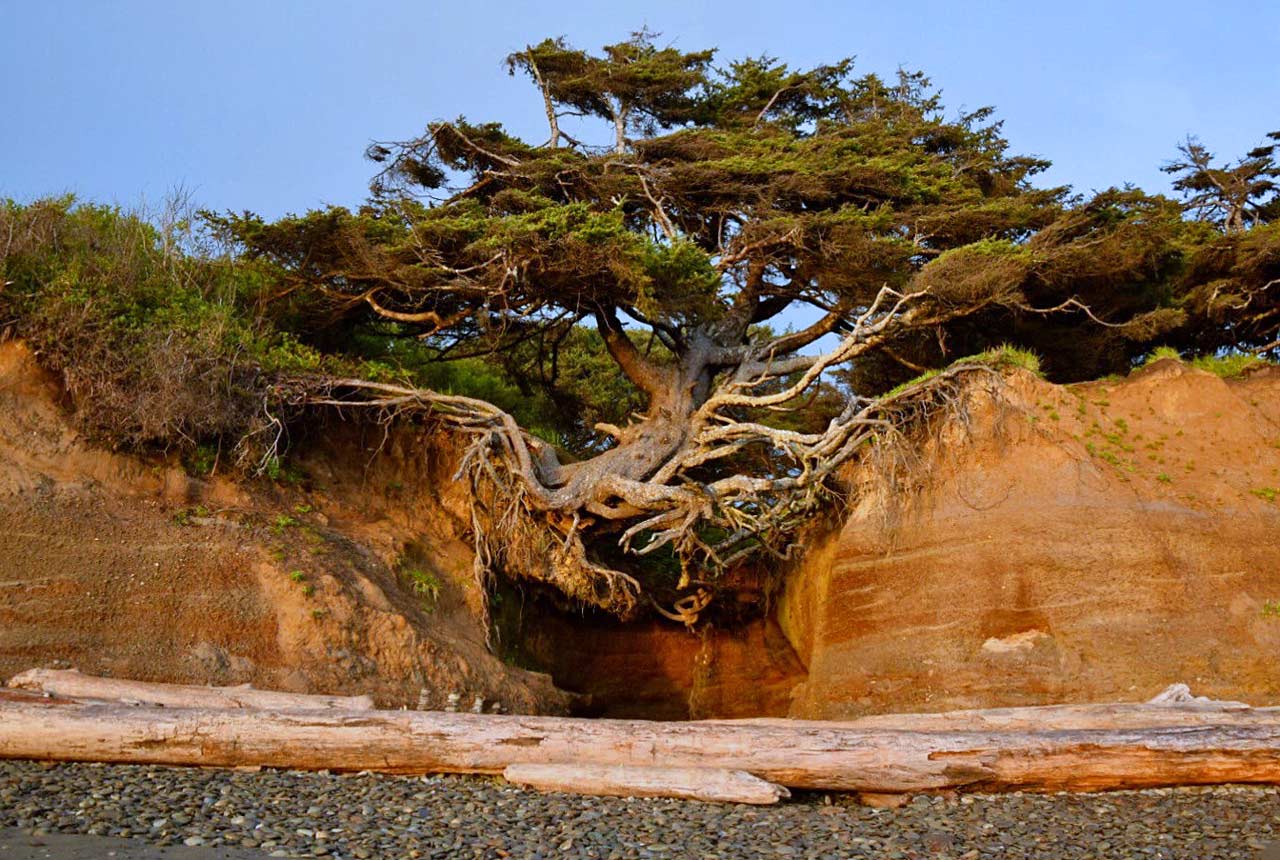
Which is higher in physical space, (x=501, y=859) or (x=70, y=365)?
(x=70, y=365)

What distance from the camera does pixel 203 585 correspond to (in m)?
13.1

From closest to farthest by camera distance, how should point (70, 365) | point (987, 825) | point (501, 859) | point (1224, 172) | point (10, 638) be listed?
1. point (501, 859)
2. point (987, 825)
3. point (10, 638)
4. point (70, 365)
5. point (1224, 172)

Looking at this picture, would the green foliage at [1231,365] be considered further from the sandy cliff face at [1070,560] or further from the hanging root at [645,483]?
the hanging root at [645,483]

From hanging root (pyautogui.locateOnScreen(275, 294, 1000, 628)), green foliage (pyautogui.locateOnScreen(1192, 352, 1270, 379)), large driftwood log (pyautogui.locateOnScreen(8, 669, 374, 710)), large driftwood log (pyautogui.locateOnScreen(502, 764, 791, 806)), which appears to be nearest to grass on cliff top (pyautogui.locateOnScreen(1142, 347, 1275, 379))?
green foliage (pyautogui.locateOnScreen(1192, 352, 1270, 379))

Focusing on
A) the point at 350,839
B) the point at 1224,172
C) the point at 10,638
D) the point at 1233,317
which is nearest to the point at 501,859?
the point at 350,839

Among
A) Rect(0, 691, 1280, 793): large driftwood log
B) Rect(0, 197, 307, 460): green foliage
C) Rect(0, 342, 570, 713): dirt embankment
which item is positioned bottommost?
Rect(0, 691, 1280, 793): large driftwood log

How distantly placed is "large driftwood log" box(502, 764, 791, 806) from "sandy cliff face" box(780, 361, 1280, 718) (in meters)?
5.35

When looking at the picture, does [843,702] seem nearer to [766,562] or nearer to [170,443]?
[766,562]

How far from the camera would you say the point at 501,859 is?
22.5 ft

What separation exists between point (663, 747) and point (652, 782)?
1.63 ft

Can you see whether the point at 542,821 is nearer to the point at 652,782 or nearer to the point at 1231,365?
the point at 652,782

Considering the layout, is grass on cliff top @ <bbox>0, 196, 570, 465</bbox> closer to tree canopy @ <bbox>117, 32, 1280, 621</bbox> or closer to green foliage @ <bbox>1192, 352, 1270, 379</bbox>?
tree canopy @ <bbox>117, 32, 1280, 621</bbox>

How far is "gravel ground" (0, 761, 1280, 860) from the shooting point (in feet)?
23.3

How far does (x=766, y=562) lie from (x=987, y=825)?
9.12 meters
